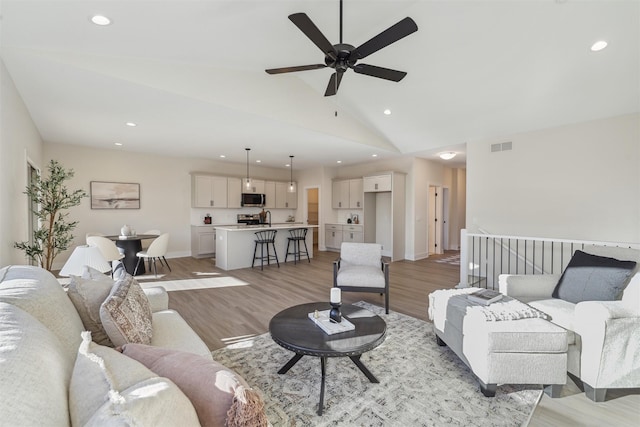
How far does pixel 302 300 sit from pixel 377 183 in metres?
4.58

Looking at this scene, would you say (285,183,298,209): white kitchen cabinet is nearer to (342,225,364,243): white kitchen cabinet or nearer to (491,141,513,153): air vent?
(342,225,364,243): white kitchen cabinet

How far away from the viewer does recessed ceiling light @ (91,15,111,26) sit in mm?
2424

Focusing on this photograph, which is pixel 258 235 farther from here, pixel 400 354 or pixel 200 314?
pixel 400 354

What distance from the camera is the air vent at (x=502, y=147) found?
17.5ft

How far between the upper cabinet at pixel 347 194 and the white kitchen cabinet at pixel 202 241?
3.84 m

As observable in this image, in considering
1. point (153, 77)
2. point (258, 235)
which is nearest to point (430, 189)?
point (258, 235)

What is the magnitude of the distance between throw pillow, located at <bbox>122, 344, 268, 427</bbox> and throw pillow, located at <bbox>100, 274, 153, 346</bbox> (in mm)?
630

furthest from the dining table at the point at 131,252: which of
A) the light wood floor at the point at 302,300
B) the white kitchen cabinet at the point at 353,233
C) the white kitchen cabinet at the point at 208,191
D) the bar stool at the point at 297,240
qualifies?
the white kitchen cabinet at the point at 353,233

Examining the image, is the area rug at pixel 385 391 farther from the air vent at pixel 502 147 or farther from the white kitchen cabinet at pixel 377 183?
the white kitchen cabinet at pixel 377 183

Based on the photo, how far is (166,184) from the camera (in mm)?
7641

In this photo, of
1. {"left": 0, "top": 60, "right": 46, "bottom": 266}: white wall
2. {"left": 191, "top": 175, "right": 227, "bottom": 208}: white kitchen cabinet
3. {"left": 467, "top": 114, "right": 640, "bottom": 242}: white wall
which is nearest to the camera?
{"left": 0, "top": 60, "right": 46, "bottom": 266}: white wall

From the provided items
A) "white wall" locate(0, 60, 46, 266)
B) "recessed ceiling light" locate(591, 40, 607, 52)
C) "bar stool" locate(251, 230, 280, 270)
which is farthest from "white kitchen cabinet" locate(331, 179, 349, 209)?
"white wall" locate(0, 60, 46, 266)

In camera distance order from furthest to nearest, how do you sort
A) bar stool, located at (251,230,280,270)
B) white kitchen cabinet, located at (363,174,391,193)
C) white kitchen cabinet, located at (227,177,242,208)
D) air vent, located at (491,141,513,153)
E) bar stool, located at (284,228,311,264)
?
white kitchen cabinet, located at (227,177,242,208), white kitchen cabinet, located at (363,174,391,193), bar stool, located at (284,228,311,264), bar stool, located at (251,230,280,270), air vent, located at (491,141,513,153)

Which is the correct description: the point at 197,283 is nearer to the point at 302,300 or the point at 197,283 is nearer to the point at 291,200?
the point at 302,300
